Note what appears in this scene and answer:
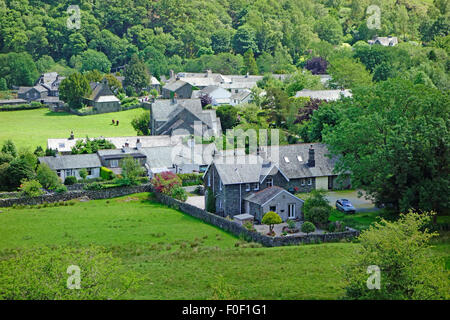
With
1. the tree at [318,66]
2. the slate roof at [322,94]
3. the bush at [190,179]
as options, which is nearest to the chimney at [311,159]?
the bush at [190,179]

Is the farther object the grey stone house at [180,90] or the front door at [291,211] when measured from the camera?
the grey stone house at [180,90]

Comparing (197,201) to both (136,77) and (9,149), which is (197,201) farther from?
(136,77)

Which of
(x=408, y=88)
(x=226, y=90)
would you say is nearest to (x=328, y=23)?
(x=226, y=90)

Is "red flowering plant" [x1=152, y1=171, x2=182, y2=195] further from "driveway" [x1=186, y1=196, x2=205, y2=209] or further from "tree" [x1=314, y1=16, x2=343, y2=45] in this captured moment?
"tree" [x1=314, y1=16, x2=343, y2=45]

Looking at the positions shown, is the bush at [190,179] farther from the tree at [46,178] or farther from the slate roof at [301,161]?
the tree at [46,178]

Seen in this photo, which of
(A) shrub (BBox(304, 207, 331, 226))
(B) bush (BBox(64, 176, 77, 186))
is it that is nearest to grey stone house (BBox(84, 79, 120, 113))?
(B) bush (BBox(64, 176, 77, 186))

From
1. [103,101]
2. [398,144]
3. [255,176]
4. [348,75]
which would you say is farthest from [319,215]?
[103,101]
